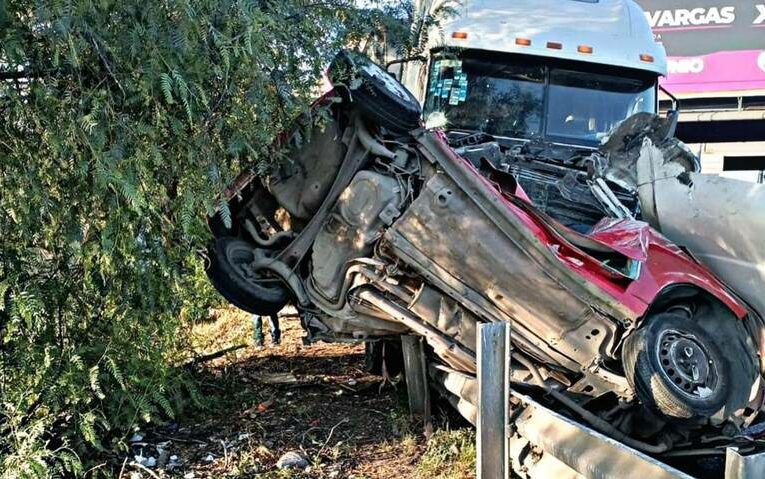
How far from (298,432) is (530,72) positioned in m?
3.53

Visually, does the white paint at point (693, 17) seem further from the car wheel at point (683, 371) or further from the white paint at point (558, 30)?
the car wheel at point (683, 371)

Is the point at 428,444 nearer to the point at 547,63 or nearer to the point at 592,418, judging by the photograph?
the point at 592,418

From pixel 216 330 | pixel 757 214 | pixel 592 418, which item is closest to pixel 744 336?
pixel 757 214

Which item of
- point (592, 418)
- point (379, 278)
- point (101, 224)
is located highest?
point (101, 224)

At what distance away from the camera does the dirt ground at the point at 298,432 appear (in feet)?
13.8

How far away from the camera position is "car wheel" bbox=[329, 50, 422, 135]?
3971 millimetres

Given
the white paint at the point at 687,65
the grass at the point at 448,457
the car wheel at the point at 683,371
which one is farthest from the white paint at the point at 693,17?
the grass at the point at 448,457

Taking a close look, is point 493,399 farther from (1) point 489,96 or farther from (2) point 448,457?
(1) point 489,96

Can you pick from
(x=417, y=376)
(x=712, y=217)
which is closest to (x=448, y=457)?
(x=417, y=376)

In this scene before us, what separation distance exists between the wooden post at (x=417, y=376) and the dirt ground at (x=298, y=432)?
0.11 meters

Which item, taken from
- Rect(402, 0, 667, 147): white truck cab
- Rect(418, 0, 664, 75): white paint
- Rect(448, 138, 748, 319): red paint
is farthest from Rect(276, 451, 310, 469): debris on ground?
Rect(418, 0, 664, 75): white paint

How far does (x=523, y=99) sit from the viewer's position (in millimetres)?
6129

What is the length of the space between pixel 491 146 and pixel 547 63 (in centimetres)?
133

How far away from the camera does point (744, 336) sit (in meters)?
3.95
